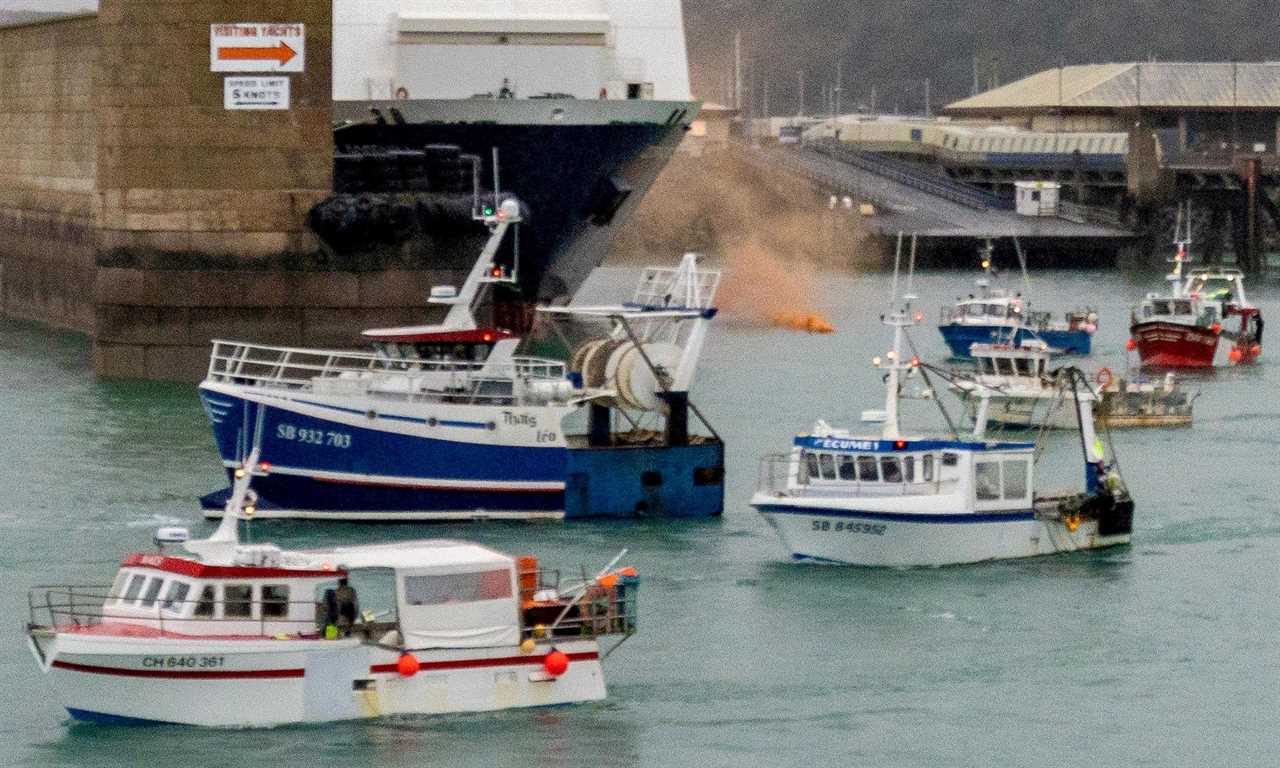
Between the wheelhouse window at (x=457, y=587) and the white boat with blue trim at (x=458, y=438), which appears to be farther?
the white boat with blue trim at (x=458, y=438)

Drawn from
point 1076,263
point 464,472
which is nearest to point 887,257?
point 1076,263

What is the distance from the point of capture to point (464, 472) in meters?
51.2

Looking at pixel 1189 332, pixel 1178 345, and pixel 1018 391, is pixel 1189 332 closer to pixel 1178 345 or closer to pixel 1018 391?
pixel 1178 345

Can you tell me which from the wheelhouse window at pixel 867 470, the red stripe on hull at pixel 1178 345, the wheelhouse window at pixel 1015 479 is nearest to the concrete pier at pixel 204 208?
the red stripe on hull at pixel 1178 345

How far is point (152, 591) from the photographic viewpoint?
36.4 m

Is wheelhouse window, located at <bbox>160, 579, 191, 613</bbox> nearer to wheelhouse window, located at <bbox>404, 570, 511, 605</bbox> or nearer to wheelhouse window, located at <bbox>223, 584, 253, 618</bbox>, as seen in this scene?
wheelhouse window, located at <bbox>223, 584, 253, 618</bbox>

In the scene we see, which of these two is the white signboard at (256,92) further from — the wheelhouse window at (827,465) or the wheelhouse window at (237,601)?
the wheelhouse window at (237,601)

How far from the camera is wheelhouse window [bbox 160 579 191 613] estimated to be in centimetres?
3603

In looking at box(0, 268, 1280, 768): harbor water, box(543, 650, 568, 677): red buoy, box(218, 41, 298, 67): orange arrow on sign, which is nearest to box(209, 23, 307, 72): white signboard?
box(218, 41, 298, 67): orange arrow on sign

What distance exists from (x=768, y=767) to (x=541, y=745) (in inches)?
103

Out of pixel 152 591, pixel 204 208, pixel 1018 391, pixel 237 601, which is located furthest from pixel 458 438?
pixel 204 208

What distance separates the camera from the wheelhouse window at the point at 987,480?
48.1 meters

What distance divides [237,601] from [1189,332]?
58.0 metres

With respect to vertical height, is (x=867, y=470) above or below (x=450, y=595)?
above
